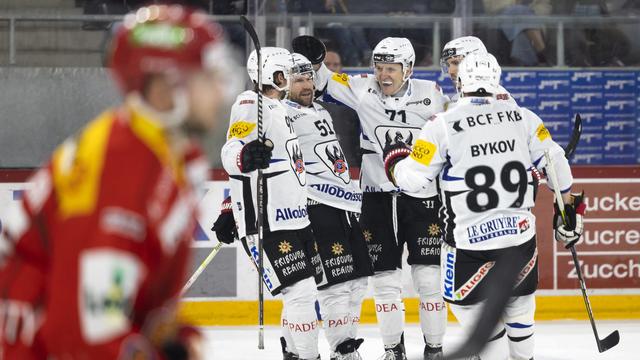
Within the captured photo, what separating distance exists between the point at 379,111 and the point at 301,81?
42cm

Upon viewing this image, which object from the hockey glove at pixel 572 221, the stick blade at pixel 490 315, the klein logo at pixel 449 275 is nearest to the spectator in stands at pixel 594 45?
the hockey glove at pixel 572 221

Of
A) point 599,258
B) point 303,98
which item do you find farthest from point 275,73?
point 599,258

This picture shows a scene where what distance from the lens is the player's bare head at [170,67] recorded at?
149cm

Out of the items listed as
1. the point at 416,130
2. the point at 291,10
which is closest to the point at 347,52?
the point at 291,10

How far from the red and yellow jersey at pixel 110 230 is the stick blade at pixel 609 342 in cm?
380

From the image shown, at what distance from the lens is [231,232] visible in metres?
4.74

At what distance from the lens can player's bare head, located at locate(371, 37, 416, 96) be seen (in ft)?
16.2

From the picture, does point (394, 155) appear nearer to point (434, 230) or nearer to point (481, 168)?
point (481, 168)

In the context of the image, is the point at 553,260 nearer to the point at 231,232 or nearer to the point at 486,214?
the point at 231,232

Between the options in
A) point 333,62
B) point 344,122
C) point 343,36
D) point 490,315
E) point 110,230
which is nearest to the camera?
point 110,230

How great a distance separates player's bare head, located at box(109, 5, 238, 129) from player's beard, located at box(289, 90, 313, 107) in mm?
3177

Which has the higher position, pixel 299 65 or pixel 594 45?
pixel 594 45

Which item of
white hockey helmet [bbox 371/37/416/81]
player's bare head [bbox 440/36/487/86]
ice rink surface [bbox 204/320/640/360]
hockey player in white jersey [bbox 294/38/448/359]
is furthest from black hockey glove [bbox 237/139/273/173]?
ice rink surface [bbox 204/320/640/360]

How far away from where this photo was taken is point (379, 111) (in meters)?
4.92
